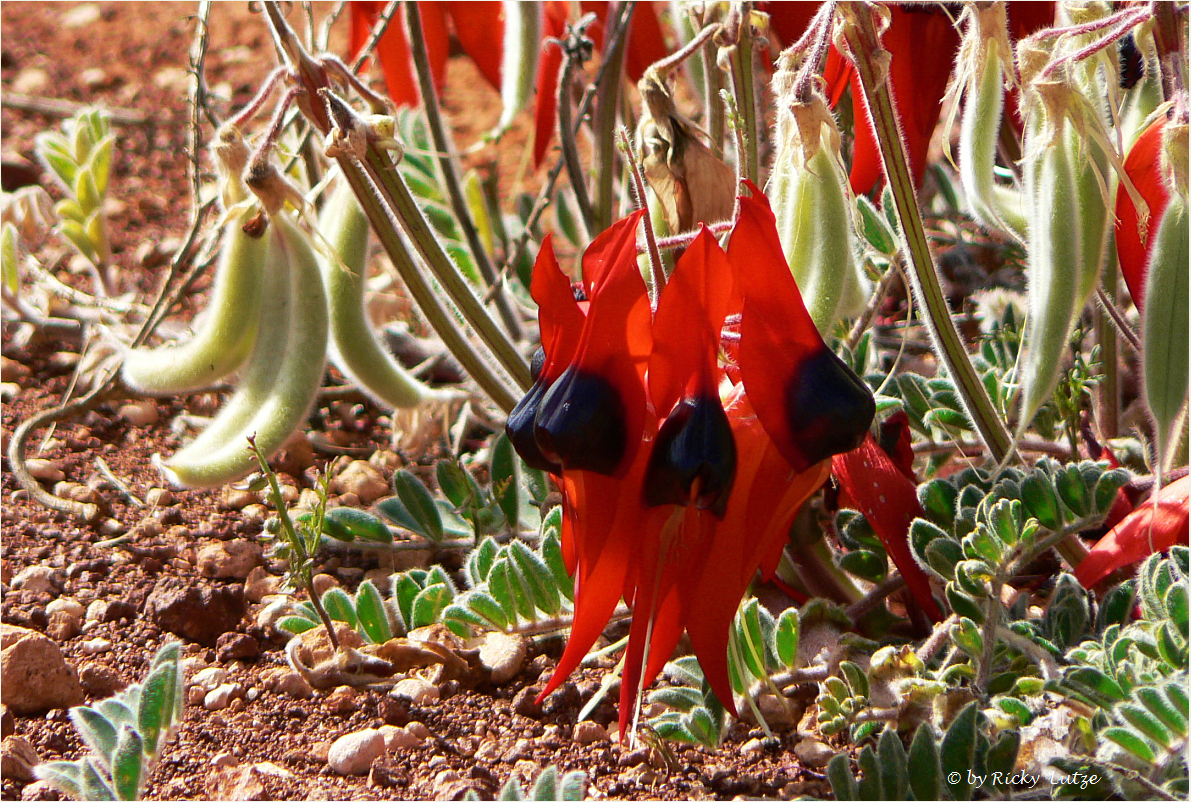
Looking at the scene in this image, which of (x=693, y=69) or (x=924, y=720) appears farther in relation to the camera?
(x=693, y=69)

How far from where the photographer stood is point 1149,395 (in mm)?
999

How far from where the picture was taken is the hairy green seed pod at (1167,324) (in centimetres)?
99

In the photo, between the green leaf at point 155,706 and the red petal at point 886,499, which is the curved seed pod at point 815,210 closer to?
the red petal at point 886,499

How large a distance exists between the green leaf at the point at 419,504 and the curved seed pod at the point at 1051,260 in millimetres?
858

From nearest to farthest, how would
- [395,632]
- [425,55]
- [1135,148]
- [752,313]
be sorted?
[752,313] < [1135,148] < [395,632] < [425,55]

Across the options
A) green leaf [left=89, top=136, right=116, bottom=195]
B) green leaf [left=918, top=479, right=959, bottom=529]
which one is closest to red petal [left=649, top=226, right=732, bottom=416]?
green leaf [left=918, top=479, right=959, bottom=529]

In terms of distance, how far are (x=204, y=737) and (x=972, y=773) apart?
846 millimetres

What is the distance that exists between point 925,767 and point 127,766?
0.72 m

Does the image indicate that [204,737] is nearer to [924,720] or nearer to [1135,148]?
[924,720]

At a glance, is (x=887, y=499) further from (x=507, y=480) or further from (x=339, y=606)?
(x=339, y=606)

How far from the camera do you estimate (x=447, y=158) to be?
1964 millimetres

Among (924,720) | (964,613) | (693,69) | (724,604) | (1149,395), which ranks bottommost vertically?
(924,720)

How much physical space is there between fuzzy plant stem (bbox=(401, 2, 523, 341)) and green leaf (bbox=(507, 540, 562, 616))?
578 millimetres

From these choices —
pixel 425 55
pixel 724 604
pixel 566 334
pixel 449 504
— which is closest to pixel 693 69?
pixel 425 55
